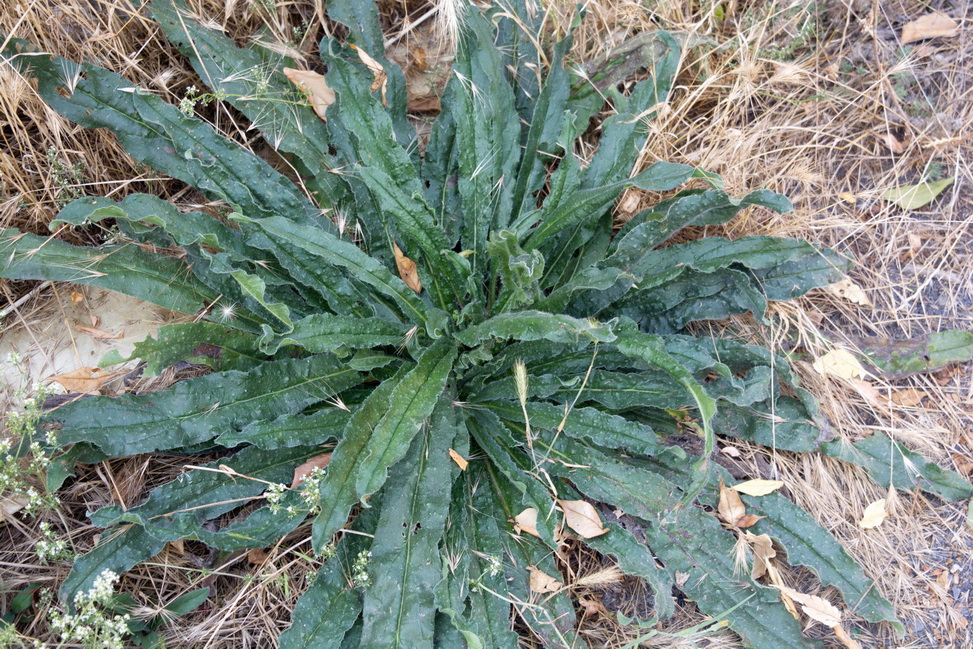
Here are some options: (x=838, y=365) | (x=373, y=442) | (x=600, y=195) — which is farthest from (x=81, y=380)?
(x=838, y=365)

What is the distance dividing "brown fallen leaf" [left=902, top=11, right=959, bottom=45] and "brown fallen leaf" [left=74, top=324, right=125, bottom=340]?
9.87 ft

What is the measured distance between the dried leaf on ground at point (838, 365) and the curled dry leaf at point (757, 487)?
1.43 ft

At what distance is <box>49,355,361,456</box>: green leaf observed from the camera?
5.90 feet

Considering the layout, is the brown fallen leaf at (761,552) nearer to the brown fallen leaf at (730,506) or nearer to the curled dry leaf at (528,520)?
the brown fallen leaf at (730,506)

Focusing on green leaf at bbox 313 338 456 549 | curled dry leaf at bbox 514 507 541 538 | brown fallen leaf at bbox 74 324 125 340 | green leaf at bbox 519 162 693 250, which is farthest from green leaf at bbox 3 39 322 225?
curled dry leaf at bbox 514 507 541 538

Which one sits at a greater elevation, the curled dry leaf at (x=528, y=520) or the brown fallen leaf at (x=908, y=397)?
the curled dry leaf at (x=528, y=520)

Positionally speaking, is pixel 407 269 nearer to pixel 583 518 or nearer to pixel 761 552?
pixel 583 518

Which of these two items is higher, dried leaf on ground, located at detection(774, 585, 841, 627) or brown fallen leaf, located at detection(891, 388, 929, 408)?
brown fallen leaf, located at detection(891, 388, 929, 408)

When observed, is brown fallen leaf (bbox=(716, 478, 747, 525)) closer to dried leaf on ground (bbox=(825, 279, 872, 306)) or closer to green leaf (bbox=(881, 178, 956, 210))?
dried leaf on ground (bbox=(825, 279, 872, 306))

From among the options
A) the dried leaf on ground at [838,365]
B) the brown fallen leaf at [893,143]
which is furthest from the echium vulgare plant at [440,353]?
the brown fallen leaf at [893,143]

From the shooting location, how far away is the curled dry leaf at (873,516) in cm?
211

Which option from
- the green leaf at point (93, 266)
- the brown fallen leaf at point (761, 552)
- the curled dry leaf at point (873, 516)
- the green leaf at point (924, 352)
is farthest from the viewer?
the green leaf at point (924, 352)

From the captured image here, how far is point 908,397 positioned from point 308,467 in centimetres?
206

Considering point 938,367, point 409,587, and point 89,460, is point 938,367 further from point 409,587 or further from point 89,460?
point 89,460
